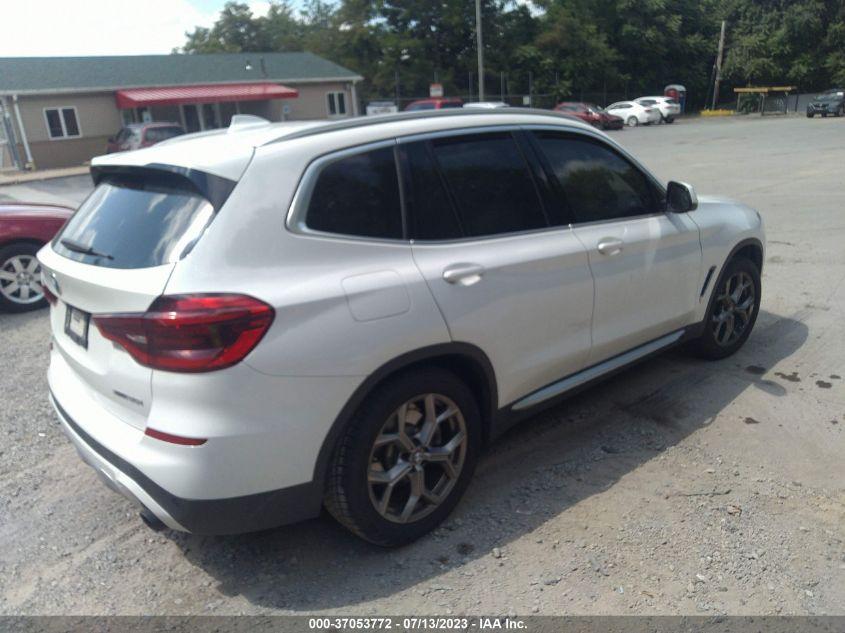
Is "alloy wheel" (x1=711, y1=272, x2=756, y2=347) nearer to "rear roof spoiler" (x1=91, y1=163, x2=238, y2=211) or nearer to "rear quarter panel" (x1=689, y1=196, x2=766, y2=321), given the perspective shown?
"rear quarter panel" (x1=689, y1=196, x2=766, y2=321)

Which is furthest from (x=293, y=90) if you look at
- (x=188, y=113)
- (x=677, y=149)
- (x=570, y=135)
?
(x=570, y=135)

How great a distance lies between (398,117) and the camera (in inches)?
126

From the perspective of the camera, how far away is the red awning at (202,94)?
31469 millimetres

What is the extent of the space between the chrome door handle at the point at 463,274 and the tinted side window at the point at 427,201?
16cm

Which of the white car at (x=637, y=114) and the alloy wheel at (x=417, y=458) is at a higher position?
the alloy wheel at (x=417, y=458)

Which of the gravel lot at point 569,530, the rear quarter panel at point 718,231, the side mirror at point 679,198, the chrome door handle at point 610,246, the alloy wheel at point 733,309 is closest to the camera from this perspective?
the gravel lot at point 569,530

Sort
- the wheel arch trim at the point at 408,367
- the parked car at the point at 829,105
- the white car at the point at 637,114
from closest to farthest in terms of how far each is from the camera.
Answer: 1. the wheel arch trim at the point at 408,367
2. the parked car at the point at 829,105
3. the white car at the point at 637,114

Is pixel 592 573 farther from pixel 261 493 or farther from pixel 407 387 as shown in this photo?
pixel 261 493

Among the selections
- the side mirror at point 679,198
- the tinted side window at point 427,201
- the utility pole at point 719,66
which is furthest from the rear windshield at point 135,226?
the utility pole at point 719,66

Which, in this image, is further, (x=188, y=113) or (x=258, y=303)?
(x=188, y=113)

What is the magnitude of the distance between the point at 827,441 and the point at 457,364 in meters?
2.19

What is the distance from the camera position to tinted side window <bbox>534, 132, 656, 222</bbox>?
3697mm

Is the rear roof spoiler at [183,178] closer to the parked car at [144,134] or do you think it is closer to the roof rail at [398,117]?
the roof rail at [398,117]

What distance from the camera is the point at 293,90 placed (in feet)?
122
